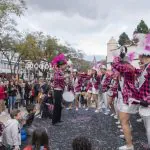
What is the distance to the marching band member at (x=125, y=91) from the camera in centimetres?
716

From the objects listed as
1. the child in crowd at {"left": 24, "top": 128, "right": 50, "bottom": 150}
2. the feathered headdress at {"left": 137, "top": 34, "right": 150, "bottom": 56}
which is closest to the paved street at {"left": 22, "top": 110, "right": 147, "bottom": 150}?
the feathered headdress at {"left": 137, "top": 34, "right": 150, "bottom": 56}

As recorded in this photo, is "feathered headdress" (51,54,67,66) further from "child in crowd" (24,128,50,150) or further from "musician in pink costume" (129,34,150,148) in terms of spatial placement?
"child in crowd" (24,128,50,150)

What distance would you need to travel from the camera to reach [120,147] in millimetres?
7266

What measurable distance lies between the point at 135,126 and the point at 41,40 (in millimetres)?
48160

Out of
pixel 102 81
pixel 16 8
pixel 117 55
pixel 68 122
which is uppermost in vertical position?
pixel 16 8

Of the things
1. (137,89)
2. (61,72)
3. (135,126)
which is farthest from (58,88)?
(137,89)

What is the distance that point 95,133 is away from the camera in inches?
349

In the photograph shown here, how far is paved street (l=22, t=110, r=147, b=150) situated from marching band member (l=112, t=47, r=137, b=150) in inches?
14.4

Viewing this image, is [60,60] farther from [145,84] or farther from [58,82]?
[145,84]

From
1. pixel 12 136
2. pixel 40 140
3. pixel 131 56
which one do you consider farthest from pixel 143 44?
pixel 12 136

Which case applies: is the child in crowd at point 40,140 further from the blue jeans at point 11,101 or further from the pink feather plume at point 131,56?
the blue jeans at point 11,101

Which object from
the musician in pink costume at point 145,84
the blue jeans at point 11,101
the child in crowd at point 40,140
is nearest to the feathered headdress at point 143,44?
the musician in pink costume at point 145,84

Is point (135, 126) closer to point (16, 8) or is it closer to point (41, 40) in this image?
point (16, 8)

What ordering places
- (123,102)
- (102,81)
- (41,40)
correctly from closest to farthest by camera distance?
1. (123,102)
2. (102,81)
3. (41,40)
